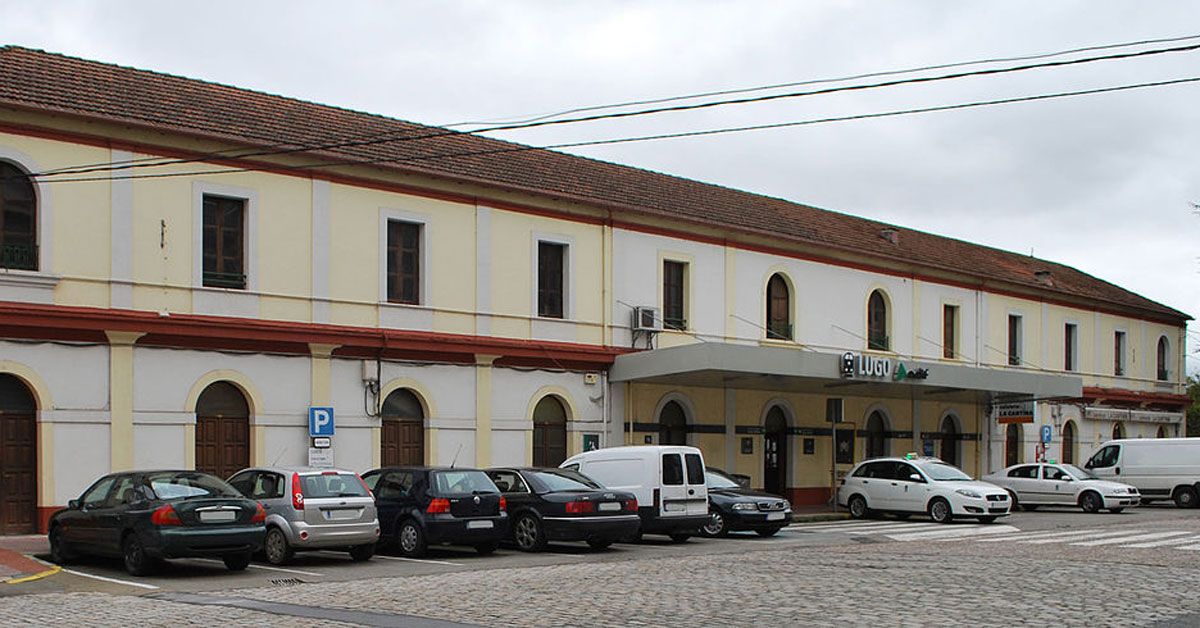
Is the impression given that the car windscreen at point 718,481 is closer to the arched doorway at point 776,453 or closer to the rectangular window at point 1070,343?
the arched doorway at point 776,453

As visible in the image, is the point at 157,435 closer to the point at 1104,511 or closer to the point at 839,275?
the point at 839,275

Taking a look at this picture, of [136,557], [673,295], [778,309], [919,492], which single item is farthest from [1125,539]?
[136,557]

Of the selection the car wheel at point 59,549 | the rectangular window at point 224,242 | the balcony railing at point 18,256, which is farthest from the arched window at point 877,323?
the car wheel at point 59,549

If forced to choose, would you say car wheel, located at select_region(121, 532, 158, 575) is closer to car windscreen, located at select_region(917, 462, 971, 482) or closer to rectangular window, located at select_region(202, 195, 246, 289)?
rectangular window, located at select_region(202, 195, 246, 289)

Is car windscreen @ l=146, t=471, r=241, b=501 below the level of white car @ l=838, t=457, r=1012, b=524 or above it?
above

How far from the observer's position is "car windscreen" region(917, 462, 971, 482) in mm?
31609

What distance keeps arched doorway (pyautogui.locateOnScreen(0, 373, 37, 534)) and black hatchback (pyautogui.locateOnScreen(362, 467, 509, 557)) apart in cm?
623

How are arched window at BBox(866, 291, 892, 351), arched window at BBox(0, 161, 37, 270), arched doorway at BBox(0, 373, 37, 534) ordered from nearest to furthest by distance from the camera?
arched doorway at BBox(0, 373, 37, 534) < arched window at BBox(0, 161, 37, 270) < arched window at BBox(866, 291, 892, 351)

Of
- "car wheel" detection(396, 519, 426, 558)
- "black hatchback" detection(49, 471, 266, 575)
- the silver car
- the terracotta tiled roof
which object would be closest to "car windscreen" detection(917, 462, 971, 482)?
the terracotta tiled roof

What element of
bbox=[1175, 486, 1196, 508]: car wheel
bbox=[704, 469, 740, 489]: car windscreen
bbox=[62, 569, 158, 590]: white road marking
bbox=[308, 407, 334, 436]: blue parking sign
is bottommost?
bbox=[1175, 486, 1196, 508]: car wheel

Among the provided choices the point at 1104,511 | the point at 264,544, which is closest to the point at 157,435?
the point at 264,544

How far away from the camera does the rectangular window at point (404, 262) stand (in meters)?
29.0

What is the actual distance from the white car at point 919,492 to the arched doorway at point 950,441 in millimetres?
11617

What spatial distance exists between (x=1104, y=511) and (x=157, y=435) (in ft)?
80.7
